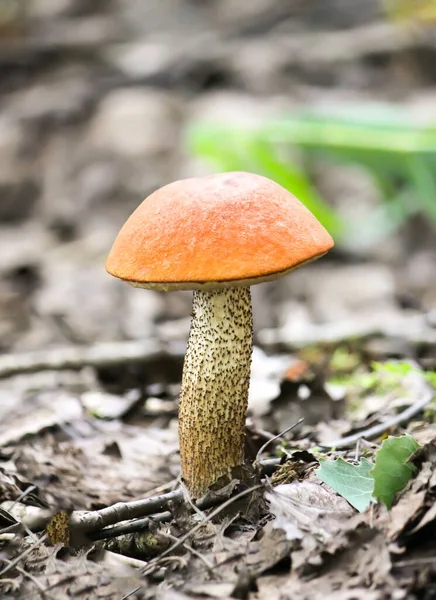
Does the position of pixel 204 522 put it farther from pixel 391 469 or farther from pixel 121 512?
pixel 391 469

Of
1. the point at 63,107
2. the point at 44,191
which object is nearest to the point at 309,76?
the point at 63,107

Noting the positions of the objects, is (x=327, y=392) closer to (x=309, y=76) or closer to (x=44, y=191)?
(x=44, y=191)

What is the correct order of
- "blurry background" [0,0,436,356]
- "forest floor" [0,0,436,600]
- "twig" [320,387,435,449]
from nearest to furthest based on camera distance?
"forest floor" [0,0,436,600] → "twig" [320,387,435,449] → "blurry background" [0,0,436,356]

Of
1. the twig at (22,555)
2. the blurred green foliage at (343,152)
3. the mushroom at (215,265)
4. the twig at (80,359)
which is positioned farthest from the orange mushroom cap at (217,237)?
the blurred green foliage at (343,152)

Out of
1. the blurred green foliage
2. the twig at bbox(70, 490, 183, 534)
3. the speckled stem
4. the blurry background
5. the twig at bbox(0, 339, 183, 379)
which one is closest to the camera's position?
the twig at bbox(70, 490, 183, 534)

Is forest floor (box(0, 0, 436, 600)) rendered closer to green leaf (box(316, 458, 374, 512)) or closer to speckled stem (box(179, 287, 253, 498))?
green leaf (box(316, 458, 374, 512))

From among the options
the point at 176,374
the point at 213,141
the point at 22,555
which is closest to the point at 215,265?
the point at 22,555

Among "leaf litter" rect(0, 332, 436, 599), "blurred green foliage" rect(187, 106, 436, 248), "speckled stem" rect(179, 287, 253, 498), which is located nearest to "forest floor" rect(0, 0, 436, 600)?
"leaf litter" rect(0, 332, 436, 599)
